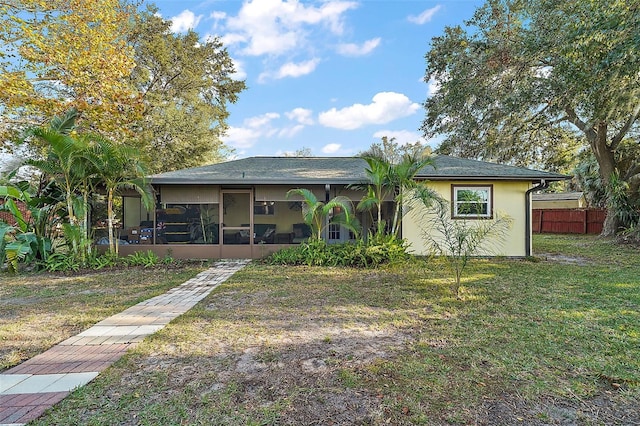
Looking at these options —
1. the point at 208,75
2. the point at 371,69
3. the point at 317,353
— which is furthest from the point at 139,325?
the point at 208,75

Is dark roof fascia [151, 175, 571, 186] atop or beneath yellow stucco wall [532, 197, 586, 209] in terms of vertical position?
atop

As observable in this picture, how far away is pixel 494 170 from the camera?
9836mm

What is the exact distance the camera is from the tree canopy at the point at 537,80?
7.27 meters

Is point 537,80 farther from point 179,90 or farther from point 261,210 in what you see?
point 179,90

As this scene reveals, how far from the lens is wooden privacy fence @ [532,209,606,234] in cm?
1736

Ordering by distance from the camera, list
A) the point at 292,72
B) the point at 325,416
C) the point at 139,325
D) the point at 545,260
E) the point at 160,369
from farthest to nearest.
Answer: the point at 292,72 < the point at 545,260 < the point at 139,325 < the point at 160,369 < the point at 325,416

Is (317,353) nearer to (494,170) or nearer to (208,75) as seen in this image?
(494,170)

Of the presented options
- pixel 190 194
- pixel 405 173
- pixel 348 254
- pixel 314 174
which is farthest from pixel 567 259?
pixel 190 194

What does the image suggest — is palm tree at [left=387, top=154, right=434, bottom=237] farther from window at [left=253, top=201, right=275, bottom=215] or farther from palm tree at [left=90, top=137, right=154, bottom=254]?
palm tree at [left=90, top=137, right=154, bottom=254]

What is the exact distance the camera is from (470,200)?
966 cm

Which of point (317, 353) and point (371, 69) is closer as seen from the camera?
point (317, 353)

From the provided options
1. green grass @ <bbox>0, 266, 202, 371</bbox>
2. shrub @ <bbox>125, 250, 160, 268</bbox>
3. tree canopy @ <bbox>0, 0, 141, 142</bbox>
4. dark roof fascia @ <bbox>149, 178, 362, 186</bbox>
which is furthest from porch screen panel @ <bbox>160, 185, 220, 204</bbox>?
tree canopy @ <bbox>0, 0, 141, 142</bbox>

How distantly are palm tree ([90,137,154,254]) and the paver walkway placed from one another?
12.2ft

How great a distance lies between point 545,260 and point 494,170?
284cm
